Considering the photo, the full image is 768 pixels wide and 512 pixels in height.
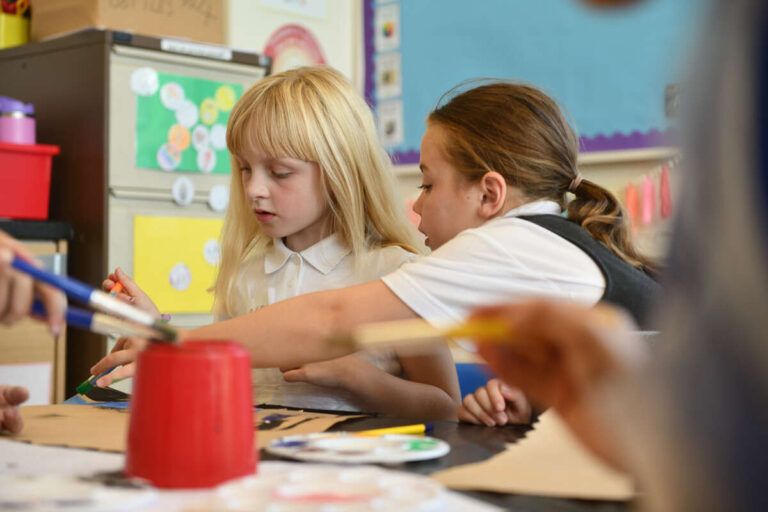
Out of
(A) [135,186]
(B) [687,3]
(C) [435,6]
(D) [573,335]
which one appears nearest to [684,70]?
(B) [687,3]

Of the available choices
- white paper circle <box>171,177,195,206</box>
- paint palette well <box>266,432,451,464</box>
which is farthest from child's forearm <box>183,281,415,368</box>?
white paper circle <box>171,177,195,206</box>

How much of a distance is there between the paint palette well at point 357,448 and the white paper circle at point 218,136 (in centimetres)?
178

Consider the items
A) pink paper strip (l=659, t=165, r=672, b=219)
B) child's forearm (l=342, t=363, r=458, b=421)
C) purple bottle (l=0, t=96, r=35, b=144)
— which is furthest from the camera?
purple bottle (l=0, t=96, r=35, b=144)

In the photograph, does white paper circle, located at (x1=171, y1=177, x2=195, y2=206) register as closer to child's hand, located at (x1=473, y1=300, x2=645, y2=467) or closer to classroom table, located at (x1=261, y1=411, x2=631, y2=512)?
classroom table, located at (x1=261, y1=411, x2=631, y2=512)

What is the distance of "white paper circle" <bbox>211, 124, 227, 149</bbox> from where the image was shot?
243cm

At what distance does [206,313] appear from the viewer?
240 cm

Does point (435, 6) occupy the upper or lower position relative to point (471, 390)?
upper

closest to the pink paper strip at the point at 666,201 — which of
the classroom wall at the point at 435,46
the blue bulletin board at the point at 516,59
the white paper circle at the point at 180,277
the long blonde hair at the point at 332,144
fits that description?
the long blonde hair at the point at 332,144

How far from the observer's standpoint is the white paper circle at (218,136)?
7.96 ft

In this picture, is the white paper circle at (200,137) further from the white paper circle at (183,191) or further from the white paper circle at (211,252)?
the white paper circle at (211,252)

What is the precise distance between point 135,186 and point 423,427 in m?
1.63

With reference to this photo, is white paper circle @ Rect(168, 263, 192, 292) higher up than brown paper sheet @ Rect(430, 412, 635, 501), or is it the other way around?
brown paper sheet @ Rect(430, 412, 635, 501)

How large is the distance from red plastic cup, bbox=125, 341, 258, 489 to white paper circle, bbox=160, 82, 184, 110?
1862 mm

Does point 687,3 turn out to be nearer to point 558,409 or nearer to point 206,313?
point 558,409
